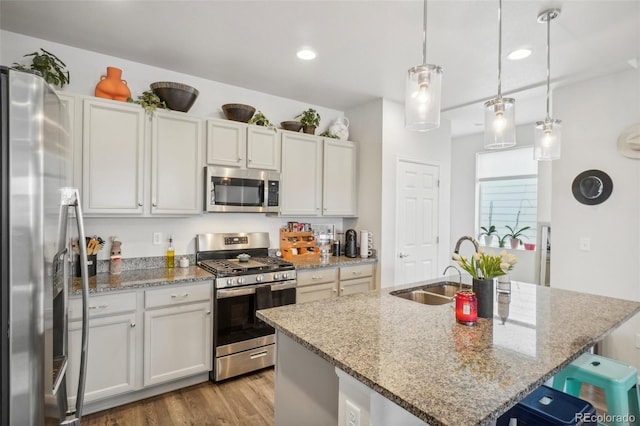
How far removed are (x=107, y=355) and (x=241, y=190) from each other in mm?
1666

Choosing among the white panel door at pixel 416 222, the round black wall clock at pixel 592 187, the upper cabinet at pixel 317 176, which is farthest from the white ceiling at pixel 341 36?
the white panel door at pixel 416 222

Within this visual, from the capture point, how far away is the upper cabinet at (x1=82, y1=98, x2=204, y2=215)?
2504 millimetres

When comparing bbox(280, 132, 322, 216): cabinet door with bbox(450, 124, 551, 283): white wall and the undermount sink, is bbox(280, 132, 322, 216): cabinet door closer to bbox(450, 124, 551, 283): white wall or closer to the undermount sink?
the undermount sink

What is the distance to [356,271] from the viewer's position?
3.67 meters

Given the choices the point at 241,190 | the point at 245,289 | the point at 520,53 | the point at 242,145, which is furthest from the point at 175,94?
the point at 520,53

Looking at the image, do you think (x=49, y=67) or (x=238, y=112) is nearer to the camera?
(x=49, y=67)

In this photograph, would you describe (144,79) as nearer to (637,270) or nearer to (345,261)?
(345,261)

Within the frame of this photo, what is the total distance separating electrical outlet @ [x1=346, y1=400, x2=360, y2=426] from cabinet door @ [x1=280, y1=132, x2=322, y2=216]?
246 centimetres

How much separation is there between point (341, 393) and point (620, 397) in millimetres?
1506

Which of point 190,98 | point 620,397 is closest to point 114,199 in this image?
point 190,98

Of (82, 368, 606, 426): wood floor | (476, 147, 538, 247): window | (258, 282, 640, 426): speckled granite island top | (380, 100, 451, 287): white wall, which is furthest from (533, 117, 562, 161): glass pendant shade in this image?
(476, 147, 538, 247): window

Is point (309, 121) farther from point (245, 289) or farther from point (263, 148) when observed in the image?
point (245, 289)

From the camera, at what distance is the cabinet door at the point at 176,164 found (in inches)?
109

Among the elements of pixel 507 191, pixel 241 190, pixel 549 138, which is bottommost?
pixel 241 190
